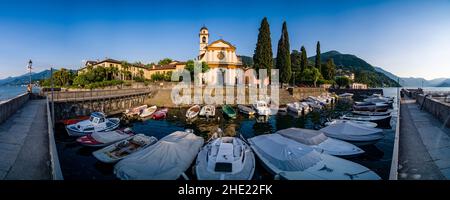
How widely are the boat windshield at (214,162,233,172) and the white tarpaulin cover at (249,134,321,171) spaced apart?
273 cm

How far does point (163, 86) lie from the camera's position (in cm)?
5047

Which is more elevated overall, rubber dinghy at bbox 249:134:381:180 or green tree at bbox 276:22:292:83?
green tree at bbox 276:22:292:83

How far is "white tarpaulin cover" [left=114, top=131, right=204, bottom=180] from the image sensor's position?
10.5 meters

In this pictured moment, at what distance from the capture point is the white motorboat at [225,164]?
10227mm

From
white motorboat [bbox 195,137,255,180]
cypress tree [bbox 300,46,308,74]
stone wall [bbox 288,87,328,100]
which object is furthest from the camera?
cypress tree [bbox 300,46,308,74]

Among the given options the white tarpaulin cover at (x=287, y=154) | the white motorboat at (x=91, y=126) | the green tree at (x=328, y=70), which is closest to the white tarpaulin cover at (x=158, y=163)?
the white tarpaulin cover at (x=287, y=154)

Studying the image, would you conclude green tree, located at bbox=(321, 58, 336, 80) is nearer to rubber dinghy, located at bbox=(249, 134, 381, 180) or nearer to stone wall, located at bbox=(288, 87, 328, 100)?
stone wall, located at bbox=(288, 87, 328, 100)

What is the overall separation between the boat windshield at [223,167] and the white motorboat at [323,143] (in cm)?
664

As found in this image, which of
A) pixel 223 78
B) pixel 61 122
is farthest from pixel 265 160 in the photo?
pixel 223 78

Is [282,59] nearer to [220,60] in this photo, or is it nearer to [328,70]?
[220,60]

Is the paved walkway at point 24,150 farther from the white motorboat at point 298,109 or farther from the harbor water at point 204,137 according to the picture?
the white motorboat at point 298,109

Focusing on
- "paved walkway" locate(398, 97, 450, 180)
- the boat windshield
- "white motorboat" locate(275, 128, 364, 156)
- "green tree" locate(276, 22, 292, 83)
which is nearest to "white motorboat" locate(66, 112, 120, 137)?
the boat windshield
